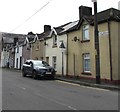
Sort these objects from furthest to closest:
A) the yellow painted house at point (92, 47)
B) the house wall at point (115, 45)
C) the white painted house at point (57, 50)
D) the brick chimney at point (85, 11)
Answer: the brick chimney at point (85, 11)
the white painted house at point (57, 50)
the yellow painted house at point (92, 47)
the house wall at point (115, 45)

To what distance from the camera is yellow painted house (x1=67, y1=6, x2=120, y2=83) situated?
20144 millimetres

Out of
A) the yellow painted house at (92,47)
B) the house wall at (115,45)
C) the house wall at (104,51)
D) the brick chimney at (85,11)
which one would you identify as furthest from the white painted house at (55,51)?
the house wall at (115,45)

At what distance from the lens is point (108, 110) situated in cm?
891

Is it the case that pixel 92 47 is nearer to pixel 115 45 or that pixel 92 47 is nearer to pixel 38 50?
pixel 115 45

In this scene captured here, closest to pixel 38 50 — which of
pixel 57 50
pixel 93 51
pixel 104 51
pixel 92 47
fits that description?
pixel 57 50

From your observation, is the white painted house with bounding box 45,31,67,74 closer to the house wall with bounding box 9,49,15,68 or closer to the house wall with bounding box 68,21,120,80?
the house wall with bounding box 68,21,120,80

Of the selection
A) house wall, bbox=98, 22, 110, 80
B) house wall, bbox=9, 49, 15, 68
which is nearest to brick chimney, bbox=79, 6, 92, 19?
house wall, bbox=98, 22, 110, 80

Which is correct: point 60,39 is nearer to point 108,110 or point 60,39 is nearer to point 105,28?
point 105,28

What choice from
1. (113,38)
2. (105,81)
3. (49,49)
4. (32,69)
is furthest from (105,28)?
(49,49)

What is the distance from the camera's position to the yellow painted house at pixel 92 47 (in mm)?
20144

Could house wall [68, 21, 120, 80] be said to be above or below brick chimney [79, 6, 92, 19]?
below

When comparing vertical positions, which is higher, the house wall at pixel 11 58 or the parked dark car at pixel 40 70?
the house wall at pixel 11 58

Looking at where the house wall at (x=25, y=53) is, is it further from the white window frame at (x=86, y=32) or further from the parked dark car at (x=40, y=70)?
the white window frame at (x=86, y=32)

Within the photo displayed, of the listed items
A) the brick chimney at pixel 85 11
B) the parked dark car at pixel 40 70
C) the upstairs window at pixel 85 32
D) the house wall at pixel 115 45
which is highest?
the brick chimney at pixel 85 11
